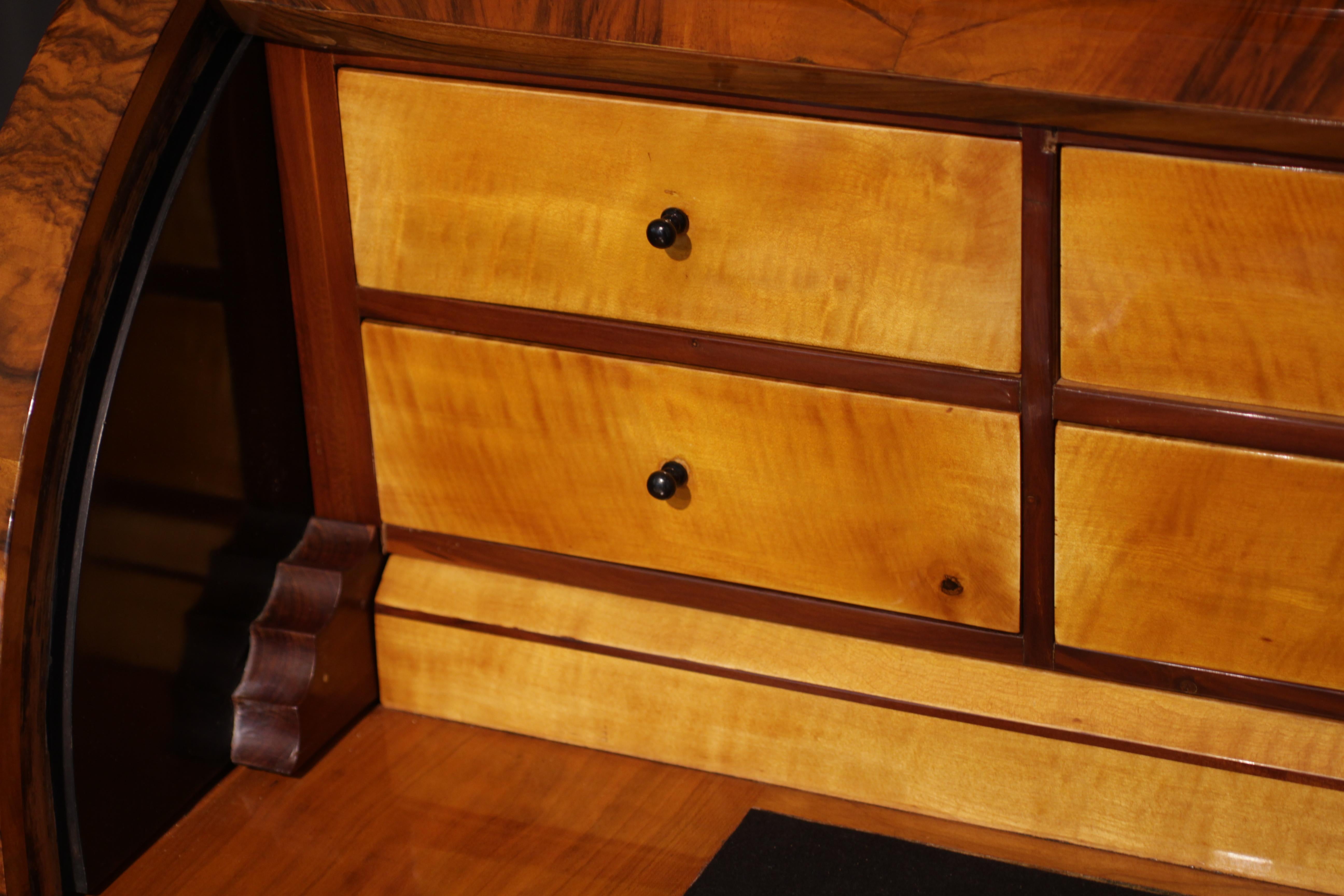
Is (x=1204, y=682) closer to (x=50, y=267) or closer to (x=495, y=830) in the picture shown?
(x=495, y=830)

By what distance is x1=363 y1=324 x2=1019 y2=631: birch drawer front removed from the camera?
916mm

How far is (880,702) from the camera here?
3.21ft

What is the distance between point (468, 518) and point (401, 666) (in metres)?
0.15

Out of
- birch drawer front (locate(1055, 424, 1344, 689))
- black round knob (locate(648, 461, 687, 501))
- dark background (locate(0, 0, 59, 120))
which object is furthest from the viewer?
dark background (locate(0, 0, 59, 120))

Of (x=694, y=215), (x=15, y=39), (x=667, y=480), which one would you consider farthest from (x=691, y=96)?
(x=15, y=39)

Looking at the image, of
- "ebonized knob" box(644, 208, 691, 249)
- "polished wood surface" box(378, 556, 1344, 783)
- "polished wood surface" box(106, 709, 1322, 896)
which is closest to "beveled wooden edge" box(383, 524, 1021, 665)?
"polished wood surface" box(378, 556, 1344, 783)

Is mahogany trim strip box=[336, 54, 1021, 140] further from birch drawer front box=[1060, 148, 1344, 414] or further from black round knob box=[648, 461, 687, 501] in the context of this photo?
black round knob box=[648, 461, 687, 501]

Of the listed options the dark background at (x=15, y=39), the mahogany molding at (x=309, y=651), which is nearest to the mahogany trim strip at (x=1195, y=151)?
the mahogany molding at (x=309, y=651)

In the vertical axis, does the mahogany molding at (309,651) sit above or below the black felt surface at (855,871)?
above

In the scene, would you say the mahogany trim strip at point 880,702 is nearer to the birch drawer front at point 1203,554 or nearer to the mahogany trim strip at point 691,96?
the birch drawer front at point 1203,554

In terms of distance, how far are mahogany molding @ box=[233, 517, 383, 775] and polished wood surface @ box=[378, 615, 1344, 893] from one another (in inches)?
1.7

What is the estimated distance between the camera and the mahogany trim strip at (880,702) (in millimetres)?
896

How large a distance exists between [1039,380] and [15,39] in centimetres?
116

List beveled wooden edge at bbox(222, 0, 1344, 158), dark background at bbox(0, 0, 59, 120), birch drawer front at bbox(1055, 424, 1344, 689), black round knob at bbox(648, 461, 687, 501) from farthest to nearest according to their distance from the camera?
dark background at bbox(0, 0, 59, 120) < black round knob at bbox(648, 461, 687, 501) < birch drawer front at bbox(1055, 424, 1344, 689) < beveled wooden edge at bbox(222, 0, 1344, 158)
